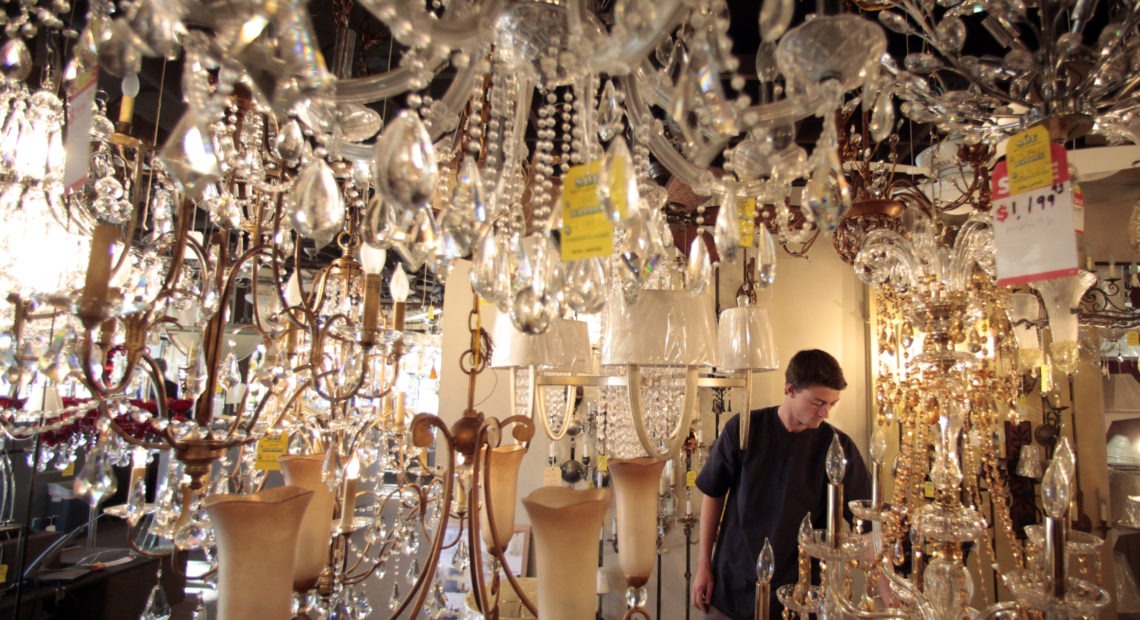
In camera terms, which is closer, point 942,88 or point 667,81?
point 667,81

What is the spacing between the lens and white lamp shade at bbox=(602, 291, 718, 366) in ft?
3.00

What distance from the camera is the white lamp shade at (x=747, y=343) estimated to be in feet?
3.81

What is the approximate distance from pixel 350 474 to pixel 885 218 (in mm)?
1435

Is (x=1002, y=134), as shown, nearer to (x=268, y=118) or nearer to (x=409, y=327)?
(x=268, y=118)

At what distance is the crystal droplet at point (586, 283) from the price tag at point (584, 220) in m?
0.06

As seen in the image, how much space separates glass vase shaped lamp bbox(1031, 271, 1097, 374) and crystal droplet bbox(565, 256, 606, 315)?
1228 millimetres

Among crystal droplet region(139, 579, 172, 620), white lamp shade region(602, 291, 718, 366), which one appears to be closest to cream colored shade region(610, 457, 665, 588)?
white lamp shade region(602, 291, 718, 366)

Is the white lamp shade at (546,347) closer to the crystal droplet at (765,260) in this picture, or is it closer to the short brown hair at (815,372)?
the crystal droplet at (765,260)

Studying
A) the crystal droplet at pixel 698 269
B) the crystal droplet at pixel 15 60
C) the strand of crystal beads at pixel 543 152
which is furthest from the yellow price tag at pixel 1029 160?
the crystal droplet at pixel 15 60

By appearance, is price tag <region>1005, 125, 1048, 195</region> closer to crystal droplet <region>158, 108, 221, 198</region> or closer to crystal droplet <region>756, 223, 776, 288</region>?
crystal droplet <region>756, 223, 776, 288</region>

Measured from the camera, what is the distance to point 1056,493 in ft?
2.18

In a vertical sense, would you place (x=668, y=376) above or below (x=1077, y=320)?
below

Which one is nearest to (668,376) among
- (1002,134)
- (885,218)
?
(1002,134)

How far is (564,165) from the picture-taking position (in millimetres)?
890
